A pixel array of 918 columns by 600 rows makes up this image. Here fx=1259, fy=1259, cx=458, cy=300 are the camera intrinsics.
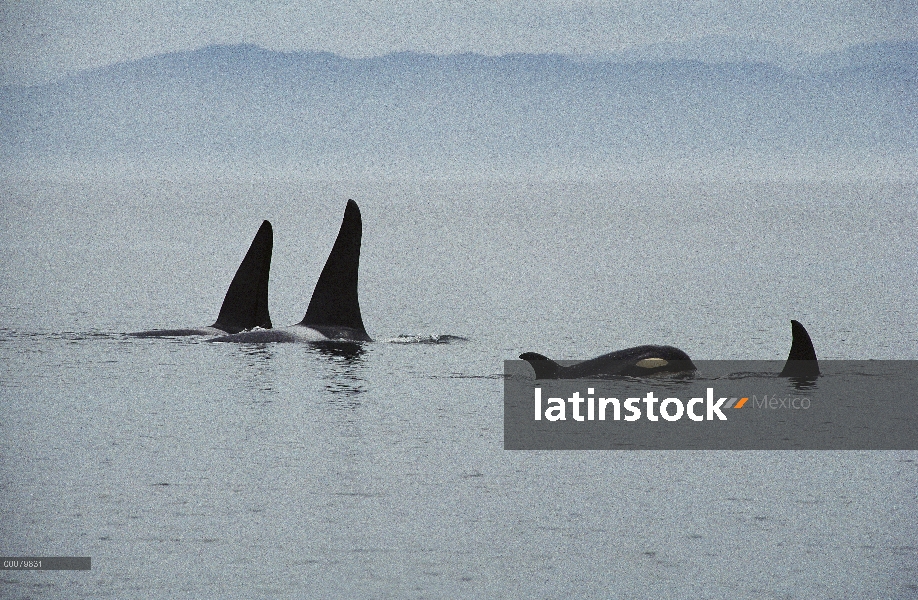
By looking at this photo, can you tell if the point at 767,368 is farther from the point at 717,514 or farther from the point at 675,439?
the point at 717,514

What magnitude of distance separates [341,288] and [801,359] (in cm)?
1656

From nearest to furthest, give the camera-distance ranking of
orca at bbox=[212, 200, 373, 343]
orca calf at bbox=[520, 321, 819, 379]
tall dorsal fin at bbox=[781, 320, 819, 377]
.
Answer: orca calf at bbox=[520, 321, 819, 379], tall dorsal fin at bbox=[781, 320, 819, 377], orca at bbox=[212, 200, 373, 343]

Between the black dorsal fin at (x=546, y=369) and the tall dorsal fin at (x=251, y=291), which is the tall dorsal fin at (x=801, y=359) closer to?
the black dorsal fin at (x=546, y=369)

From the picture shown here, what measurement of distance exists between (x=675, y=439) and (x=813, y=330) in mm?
55505

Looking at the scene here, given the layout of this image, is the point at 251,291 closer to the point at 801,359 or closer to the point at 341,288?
the point at 341,288

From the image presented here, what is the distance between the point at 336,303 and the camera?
4450cm

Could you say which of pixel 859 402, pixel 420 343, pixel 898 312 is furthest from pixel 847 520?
pixel 898 312

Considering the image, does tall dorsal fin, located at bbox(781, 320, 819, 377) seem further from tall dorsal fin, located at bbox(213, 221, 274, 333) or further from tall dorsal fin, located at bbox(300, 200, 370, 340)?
tall dorsal fin, located at bbox(213, 221, 274, 333)

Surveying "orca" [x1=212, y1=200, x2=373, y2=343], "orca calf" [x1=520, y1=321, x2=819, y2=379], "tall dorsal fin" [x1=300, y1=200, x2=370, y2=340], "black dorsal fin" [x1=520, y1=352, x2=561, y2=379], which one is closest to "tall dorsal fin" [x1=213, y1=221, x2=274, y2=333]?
"orca" [x1=212, y1=200, x2=373, y2=343]

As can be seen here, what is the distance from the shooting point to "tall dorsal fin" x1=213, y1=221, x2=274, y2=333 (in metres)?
45.2

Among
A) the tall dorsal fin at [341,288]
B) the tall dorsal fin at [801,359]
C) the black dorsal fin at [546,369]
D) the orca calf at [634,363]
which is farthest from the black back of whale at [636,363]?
the tall dorsal fin at [341,288]

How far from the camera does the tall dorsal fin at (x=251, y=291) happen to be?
45219 mm

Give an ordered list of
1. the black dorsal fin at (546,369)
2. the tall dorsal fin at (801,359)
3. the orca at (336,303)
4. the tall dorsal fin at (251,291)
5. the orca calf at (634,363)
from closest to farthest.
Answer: the orca calf at (634,363)
the tall dorsal fin at (801,359)
the black dorsal fin at (546,369)
the orca at (336,303)
the tall dorsal fin at (251,291)

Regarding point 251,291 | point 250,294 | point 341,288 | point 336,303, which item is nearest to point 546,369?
point 341,288
